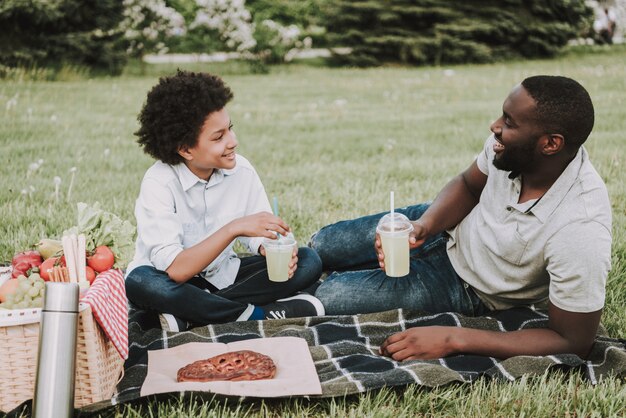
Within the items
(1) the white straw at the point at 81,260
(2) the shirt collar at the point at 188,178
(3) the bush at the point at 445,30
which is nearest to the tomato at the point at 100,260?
(1) the white straw at the point at 81,260

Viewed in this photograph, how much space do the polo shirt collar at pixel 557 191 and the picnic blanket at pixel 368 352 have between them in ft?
1.97

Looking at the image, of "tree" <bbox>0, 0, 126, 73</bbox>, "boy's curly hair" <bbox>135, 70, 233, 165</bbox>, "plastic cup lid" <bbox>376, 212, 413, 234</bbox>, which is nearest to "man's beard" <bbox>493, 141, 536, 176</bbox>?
"plastic cup lid" <bbox>376, 212, 413, 234</bbox>

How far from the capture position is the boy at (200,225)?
3.57 metres

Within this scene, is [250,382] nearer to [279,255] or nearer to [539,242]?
[279,255]

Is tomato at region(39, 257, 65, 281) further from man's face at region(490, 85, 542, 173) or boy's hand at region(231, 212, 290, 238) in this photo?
man's face at region(490, 85, 542, 173)

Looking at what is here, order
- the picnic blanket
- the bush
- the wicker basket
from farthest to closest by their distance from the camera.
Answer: the bush, the picnic blanket, the wicker basket

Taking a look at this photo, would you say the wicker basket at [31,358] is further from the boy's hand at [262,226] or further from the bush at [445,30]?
the bush at [445,30]

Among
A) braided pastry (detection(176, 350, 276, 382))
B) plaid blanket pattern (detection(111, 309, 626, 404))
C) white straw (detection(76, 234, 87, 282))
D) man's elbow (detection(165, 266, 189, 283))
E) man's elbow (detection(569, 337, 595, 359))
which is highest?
white straw (detection(76, 234, 87, 282))

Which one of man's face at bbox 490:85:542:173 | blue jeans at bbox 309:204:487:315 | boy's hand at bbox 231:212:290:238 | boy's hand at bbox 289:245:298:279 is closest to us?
man's face at bbox 490:85:542:173

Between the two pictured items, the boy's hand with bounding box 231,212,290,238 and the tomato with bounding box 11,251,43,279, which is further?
the boy's hand with bounding box 231,212,290,238

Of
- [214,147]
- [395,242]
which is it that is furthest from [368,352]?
[214,147]

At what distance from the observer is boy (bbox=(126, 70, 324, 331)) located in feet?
11.7

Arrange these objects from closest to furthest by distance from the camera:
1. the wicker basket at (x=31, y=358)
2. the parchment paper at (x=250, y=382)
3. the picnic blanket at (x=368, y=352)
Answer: the wicker basket at (x=31, y=358) → the parchment paper at (x=250, y=382) → the picnic blanket at (x=368, y=352)

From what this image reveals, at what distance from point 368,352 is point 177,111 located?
4.88ft
